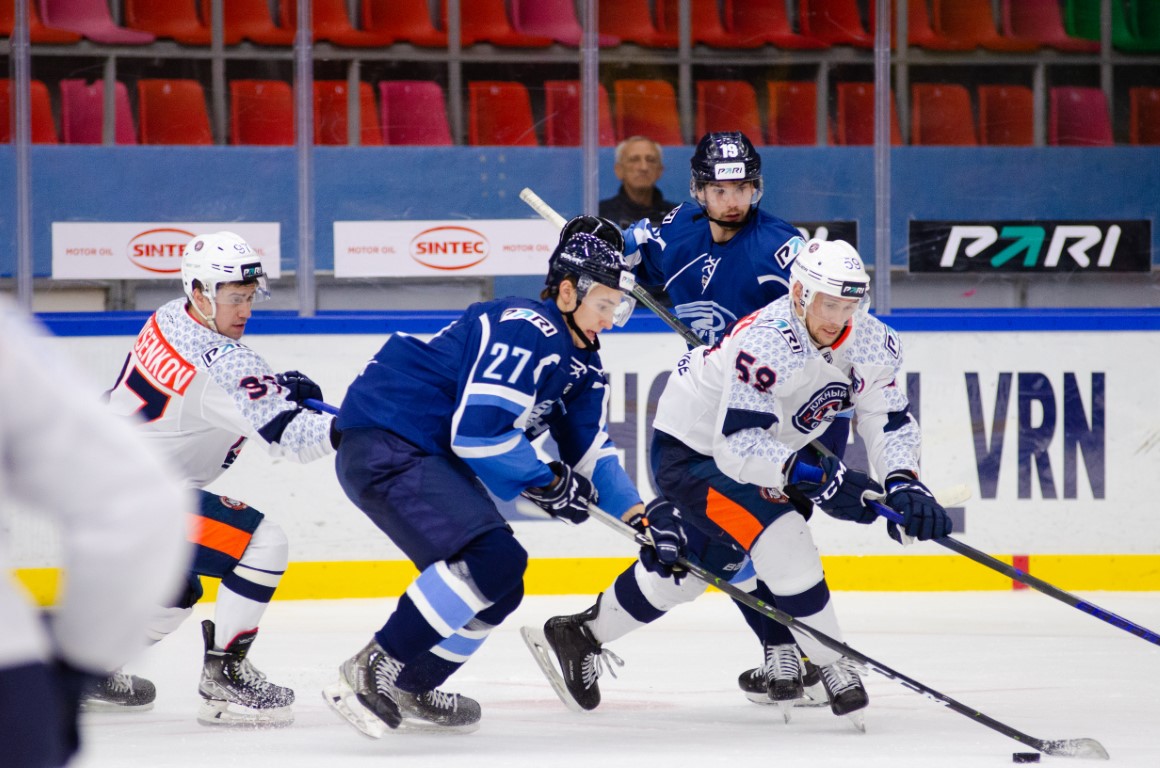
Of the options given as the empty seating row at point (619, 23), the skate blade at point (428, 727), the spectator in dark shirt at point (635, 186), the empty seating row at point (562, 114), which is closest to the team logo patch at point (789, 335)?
the skate blade at point (428, 727)

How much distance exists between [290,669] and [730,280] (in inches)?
54.4

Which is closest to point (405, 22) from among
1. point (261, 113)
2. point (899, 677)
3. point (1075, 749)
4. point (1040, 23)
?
point (261, 113)

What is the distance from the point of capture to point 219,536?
9.96ft

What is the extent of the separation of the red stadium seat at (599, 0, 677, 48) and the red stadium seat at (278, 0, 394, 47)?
72 centimetres

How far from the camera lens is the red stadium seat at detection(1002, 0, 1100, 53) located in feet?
17.2

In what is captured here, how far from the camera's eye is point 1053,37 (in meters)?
5.28

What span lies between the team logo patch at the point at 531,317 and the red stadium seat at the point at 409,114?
232cm

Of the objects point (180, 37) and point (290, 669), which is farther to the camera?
point (180, 37)

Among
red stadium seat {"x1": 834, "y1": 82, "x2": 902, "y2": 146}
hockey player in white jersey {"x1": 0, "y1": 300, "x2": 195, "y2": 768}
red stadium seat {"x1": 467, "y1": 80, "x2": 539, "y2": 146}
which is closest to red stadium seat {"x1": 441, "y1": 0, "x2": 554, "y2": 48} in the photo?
red stadium seat {"x1": 467, "y1": 80, "x2": 539, "y2": 146}

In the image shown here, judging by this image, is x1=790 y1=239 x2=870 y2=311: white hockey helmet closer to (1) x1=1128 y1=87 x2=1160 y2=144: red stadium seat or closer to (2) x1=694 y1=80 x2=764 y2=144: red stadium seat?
(2) x1=694 y1=80 x2=764 y2=144: red stadium seat

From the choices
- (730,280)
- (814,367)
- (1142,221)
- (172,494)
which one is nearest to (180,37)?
(730,280)

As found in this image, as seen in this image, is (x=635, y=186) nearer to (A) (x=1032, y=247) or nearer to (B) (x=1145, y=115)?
(A) (x=1032, y=247)

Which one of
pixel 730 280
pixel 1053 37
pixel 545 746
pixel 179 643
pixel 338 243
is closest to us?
pixel 545 746

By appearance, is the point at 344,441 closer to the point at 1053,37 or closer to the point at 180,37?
the point at 180,37
